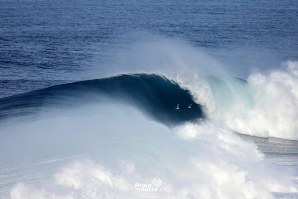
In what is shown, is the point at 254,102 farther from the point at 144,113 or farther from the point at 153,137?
the point at 153,137

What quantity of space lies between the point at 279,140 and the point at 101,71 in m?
14.0

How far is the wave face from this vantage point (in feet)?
81.9

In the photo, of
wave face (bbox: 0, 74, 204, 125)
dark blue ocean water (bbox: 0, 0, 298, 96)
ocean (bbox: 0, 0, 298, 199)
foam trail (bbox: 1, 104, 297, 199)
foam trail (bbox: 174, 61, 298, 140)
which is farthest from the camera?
dark blue ocean water (bbox: 0, 0, 298, 96)

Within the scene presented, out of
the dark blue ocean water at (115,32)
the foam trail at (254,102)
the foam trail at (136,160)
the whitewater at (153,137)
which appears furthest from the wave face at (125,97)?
the dark blue ocean water at (115,32)

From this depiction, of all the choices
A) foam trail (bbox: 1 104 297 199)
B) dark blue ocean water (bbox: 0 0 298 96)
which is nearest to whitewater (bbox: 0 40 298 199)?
foam trail (bbox: 1 104 297 199)

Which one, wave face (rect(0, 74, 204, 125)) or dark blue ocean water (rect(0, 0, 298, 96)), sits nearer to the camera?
wave face (rect(0, 74, 204, 125))

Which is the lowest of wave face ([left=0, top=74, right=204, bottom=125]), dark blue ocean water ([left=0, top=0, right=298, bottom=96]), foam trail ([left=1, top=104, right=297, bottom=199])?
foam trail ([left=1, top=104, right=297, bottom=199])

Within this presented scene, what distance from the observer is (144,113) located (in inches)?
986

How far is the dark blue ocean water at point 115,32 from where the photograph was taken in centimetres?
3650

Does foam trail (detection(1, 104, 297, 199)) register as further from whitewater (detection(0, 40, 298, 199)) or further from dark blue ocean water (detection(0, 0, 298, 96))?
dark blue ocean water (detection(0, 0, 298, 96))

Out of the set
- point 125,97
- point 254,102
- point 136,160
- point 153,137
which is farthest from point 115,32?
point 136,160

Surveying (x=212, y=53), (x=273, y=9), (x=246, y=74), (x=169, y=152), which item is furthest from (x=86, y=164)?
(x=273, y=9)

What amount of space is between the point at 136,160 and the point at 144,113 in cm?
702

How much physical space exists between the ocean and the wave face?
7cm
